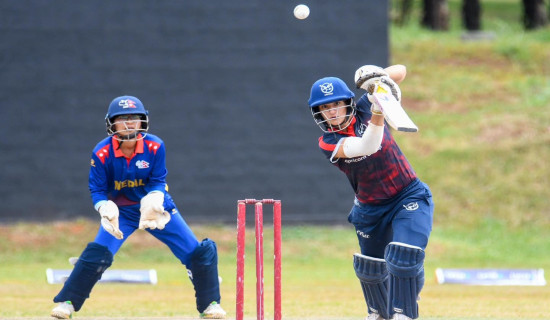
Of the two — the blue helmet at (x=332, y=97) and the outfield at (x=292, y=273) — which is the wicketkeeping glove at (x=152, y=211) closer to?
the blue helmet at (x=332, y=97)

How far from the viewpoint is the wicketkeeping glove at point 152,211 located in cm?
668

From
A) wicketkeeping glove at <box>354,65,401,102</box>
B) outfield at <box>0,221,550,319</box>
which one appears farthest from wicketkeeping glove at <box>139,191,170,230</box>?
wicketkeeping glove at <box>354,65,401,102</box>

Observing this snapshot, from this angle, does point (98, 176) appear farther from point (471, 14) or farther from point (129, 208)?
point (471, 14)

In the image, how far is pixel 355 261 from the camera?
21.5 ft

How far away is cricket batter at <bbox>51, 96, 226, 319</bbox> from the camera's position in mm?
6777

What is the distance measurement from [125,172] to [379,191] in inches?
76.2

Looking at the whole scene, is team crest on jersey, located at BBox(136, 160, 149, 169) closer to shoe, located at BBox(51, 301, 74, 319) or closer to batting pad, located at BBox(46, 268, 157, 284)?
shoe, located at BBox(51, 301, 74, 319)

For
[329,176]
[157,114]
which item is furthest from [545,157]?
[157,114]

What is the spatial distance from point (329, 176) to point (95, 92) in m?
3.78

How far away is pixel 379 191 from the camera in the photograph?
20.5 ft

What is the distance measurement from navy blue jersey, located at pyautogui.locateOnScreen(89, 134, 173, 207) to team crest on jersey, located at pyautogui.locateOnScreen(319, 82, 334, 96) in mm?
1514

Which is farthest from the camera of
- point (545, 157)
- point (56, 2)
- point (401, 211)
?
point (545, 157)

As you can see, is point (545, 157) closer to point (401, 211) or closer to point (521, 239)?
point (521, 239)

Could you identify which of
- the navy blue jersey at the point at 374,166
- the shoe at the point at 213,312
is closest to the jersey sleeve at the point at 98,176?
the shoe at the point at 213,312
